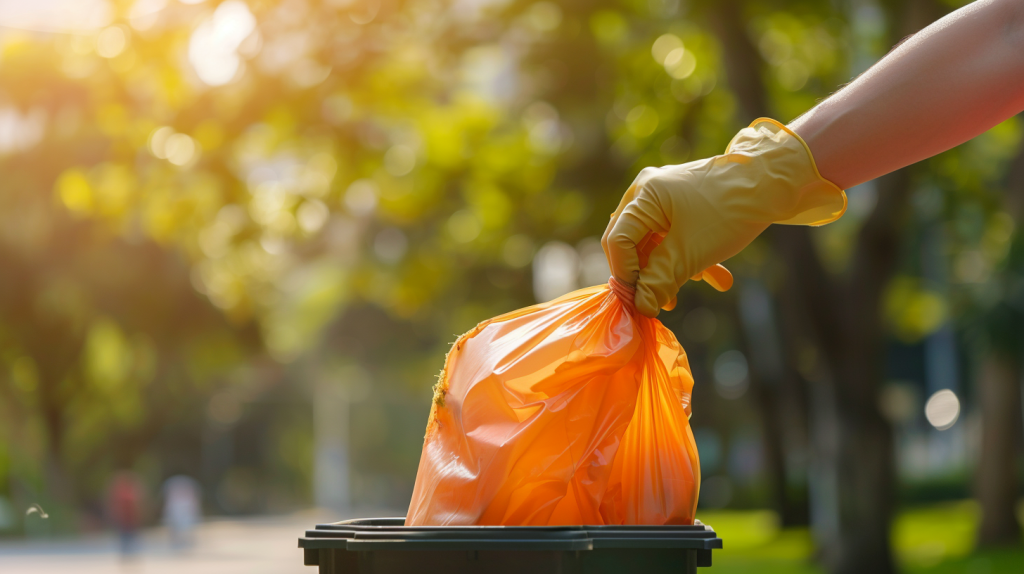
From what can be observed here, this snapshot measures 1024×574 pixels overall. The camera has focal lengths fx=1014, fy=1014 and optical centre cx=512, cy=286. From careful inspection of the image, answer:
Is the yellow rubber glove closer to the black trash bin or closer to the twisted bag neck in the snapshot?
the twisted bag neck

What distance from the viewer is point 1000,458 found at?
13516 millimetres

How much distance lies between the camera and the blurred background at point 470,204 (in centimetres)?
837

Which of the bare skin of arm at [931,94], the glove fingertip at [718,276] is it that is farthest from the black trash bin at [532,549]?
the bare skin of arm at [931,94]

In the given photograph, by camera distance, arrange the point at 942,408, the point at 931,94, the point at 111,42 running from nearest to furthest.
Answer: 1. the point at 931,94
2. the point at 111,42
3. the point at 942,408

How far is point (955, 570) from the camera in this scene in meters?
11.1

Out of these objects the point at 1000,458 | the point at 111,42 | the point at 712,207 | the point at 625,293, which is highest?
the point at 111,42

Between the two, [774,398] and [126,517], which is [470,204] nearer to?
[126,517]

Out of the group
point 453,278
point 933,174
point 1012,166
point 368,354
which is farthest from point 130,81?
point 368,354

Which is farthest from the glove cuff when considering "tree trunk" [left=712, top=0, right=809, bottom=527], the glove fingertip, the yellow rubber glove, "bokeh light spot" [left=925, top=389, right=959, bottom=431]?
"bokeh light spot" [left=925, top=389, right=959, bottom=431]

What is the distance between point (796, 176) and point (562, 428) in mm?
727

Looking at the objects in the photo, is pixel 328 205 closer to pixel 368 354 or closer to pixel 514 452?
pixel 514 452

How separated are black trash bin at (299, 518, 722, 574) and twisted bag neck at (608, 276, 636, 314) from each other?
0.49 meters

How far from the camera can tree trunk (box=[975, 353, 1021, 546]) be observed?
13.4m

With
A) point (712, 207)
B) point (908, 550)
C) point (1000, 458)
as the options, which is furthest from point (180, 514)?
point (712, 207)
